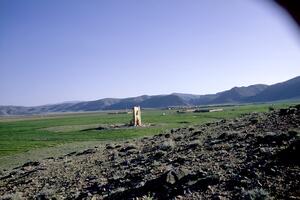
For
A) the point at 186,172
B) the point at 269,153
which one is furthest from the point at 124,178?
the point at 269,153

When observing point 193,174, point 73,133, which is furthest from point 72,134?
point 193,174

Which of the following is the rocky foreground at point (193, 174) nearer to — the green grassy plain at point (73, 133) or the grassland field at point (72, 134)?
the grassland field at point (72, 134)

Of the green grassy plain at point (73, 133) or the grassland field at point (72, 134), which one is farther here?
the green grassy plain at point (73, 133)

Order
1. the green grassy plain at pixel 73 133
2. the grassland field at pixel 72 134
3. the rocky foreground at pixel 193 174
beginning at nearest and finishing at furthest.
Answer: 1. the rocky foreground at pixel 193 174
2. the grassland field at pixel 72 134
3. the green grassy plain at pixel 73 133

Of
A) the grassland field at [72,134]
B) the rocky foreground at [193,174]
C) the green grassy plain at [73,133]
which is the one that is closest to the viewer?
the rocky foreground at [193,174]

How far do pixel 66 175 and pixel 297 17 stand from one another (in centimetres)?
1904

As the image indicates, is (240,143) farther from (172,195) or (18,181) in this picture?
(18,181)

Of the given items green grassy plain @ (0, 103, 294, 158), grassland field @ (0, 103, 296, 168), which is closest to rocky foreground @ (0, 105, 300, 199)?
grassland field @ (0, 103, 296, 168)

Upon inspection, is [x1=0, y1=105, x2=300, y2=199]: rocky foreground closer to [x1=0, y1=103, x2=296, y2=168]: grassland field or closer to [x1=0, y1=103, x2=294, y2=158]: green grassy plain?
[x1=0, y1=103, x2=296, y2=168]: grassland field

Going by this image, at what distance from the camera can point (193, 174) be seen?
12789 mm

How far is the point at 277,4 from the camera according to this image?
184 cm

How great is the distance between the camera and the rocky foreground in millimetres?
10375

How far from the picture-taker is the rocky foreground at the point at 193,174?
34.0 ft

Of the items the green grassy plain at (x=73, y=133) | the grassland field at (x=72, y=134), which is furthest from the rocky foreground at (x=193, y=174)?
the green grassy plain at (x=73, y=133)
